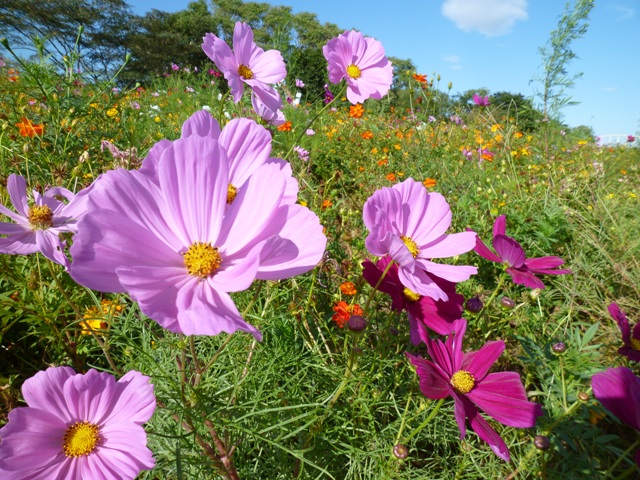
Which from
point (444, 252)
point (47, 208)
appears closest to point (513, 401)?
point (444, 252)

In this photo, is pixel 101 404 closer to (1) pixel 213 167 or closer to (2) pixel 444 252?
(1) pixel 213 167

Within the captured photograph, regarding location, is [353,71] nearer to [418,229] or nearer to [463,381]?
[418,229]

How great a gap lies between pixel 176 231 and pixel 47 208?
0.51 meters

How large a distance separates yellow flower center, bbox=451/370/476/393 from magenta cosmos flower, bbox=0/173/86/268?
0.75 meters

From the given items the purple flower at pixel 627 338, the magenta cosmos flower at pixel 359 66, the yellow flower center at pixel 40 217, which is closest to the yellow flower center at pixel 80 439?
the yellow flower center at pixel 40 217

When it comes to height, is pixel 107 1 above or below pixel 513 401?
above

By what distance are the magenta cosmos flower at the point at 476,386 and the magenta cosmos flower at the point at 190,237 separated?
0.31 metres

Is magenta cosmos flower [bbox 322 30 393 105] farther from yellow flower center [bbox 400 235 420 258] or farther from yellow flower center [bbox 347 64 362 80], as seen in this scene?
yellow flower center [bbox 400 235 420 258]

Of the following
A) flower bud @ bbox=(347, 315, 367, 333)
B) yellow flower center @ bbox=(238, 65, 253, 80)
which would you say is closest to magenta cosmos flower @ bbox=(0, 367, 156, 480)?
flower bud @ bbox=(347, 315, 367, 333)

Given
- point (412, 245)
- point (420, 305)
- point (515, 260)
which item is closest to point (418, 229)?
point (412, 245)

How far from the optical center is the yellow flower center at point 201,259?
438 millimetres

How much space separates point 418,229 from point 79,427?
0.70 metres

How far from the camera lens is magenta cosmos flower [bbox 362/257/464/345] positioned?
0.75 meters

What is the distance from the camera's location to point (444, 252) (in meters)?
0.76
